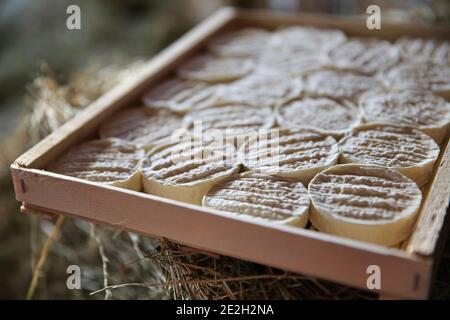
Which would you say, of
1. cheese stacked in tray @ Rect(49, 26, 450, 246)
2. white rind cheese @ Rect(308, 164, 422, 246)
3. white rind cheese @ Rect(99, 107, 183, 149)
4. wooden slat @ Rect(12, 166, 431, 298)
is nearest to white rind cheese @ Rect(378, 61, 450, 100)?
cheese stacked in tray @ Rect(49, 26, 450, 246)

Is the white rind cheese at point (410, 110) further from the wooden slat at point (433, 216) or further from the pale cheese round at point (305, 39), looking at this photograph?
the pale cheese round at point (305, 39)

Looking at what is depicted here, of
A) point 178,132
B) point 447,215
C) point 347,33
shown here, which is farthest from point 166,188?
point 347,33

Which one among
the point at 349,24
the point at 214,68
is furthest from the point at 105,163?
the point at 349,24

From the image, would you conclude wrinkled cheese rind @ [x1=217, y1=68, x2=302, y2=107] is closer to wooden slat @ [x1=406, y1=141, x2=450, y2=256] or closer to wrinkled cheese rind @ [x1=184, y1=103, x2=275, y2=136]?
wrinkled cheese rind @ [x1=184, y1=103, x2=275, y2=136]

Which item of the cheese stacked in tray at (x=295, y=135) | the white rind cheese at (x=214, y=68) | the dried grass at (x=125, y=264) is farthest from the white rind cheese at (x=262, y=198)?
the white rind cheese at (x=214, y=68)

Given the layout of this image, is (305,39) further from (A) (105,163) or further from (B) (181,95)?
(A) (105,163)
